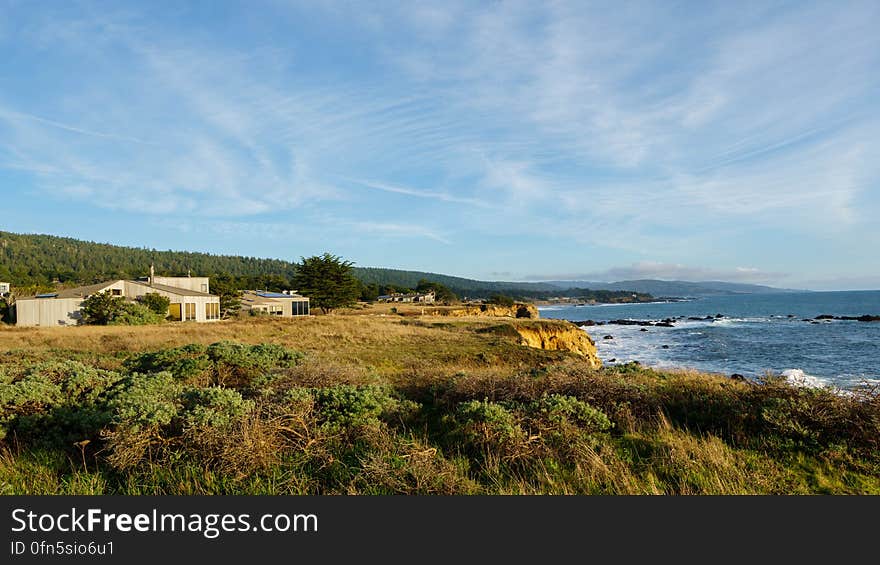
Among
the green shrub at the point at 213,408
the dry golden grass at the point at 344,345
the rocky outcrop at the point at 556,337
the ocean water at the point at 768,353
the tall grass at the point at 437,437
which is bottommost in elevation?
the ocean water at the point at 768,353

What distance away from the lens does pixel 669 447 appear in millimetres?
5117

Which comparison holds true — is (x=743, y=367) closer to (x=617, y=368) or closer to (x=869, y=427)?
(x=617, y=368)

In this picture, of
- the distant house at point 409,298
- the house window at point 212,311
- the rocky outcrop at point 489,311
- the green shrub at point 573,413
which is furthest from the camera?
the distant house at point 409,298

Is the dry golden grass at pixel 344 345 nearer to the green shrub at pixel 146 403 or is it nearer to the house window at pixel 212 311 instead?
the green shrub at pixel 146 403

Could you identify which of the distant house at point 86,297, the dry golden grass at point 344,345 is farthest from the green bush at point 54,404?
the distant house at point 86,297

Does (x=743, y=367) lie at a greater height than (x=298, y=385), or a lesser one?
lesser

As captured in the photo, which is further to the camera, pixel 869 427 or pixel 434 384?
pixel 434 384

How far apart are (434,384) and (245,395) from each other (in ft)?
9.94

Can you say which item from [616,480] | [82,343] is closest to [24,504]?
[616,480]

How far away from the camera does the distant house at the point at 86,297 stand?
120 ft

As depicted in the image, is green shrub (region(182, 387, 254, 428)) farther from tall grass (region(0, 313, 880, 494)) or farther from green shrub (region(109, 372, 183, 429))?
green shrub (region(109, 372, 183, 429))

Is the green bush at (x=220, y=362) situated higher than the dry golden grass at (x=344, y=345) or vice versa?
the green bush at (x=220, y=362)

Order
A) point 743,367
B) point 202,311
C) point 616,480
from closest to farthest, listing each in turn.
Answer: point 616,480 < point 743,367 < point 202,311

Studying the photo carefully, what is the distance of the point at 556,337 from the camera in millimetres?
34531
